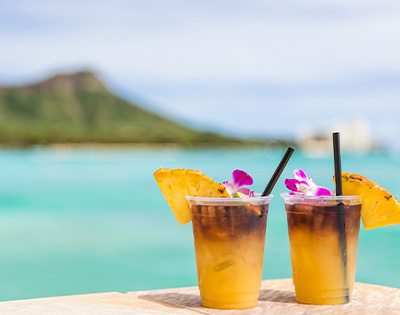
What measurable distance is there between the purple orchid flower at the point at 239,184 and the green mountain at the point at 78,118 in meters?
66.4

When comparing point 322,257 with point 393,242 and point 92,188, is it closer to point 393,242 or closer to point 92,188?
point 393,242

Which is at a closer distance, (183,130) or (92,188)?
(92,188)

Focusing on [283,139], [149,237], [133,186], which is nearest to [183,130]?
[283,139]

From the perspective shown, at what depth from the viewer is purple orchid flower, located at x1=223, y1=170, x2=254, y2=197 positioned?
1577mm

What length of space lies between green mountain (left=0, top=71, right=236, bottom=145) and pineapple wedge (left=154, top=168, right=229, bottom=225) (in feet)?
218

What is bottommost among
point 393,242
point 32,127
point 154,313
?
point 393,242

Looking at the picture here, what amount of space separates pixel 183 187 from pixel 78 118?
284 feet

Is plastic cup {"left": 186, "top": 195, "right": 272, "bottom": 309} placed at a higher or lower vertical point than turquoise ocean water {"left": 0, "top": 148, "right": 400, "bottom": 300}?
higher

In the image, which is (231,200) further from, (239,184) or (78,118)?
(78,118)

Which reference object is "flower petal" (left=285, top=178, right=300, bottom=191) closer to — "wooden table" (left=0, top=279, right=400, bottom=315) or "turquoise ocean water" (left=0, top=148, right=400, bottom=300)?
"wooden table" (left=0, top=279, right=400, bottom=315)

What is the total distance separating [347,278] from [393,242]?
9.78 meters

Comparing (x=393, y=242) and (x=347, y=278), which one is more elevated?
(x=347, y=278)

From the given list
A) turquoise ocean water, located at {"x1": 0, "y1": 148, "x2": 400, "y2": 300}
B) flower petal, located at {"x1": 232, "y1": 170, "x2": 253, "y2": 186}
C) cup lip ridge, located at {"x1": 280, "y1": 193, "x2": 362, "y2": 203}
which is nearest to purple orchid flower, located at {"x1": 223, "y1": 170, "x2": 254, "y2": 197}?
flower petal, located at {"x1": 232, "y1": 170, "x2": 253, "y2": 186}

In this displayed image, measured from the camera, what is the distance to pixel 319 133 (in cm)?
7275
